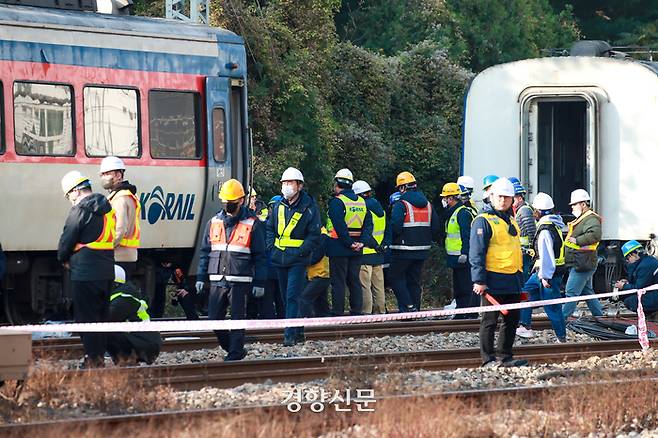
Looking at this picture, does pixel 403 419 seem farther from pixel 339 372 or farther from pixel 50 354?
pixel 50 354

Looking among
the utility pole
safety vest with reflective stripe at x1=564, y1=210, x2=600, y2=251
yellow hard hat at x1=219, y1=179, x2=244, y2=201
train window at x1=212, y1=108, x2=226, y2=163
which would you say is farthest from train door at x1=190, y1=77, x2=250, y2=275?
the utility pole

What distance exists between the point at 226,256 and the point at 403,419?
3.65m

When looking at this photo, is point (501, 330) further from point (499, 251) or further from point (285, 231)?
point (285, 231)

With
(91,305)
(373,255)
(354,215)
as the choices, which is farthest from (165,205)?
(91,305)

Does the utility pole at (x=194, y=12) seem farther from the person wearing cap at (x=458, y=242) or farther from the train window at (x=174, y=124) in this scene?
the person wearing cap at (x=458, y=242)

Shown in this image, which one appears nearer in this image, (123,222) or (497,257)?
(497,257)

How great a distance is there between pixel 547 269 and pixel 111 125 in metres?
4.97

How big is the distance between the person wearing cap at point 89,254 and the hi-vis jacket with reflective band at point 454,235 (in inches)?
243

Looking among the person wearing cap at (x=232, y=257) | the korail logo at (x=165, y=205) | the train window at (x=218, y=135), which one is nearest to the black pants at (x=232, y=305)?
the person wearing cap at (x=232, y=257)

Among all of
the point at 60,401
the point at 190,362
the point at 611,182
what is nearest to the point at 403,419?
the point at 60,401

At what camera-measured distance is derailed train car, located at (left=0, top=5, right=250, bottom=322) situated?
45.4 feet

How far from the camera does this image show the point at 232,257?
38.8ft

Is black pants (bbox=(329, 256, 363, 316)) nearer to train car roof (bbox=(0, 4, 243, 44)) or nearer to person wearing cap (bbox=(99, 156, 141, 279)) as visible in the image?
train car roof (bbox=(0, 4, 243, 44))

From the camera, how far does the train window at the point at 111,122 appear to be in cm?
1445
